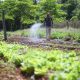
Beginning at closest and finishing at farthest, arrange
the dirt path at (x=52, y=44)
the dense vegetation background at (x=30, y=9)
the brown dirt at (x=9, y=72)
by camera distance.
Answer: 1. the brown dirt at (x=9, y=72)
2. the dirt path at (x=52, y=44)
3. the dense vegetation background at (x=30, y=9)

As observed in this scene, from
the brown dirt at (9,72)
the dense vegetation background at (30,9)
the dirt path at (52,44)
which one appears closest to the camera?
the brown dirt at (9,72)

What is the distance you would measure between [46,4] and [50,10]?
0.86 metres

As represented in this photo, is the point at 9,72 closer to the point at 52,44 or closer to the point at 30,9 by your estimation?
the point at 52,44

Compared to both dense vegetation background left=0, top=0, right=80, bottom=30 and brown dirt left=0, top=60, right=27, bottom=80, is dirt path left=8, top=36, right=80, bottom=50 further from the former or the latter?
dense vegetation background left=0, top=0, right=80, bottom=30

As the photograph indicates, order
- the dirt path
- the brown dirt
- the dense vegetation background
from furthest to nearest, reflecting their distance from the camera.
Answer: the dense vegetation background
the dirt path
the brown dirt

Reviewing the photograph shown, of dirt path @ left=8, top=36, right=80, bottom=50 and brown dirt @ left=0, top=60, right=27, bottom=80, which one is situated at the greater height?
brown dirt @ left=0, top=60, right=27, bottom=80

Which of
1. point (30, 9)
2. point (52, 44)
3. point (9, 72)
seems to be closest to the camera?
point (9, 72)

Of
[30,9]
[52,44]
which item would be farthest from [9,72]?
[30,9]

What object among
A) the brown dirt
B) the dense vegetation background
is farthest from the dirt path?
the dense vegetation background

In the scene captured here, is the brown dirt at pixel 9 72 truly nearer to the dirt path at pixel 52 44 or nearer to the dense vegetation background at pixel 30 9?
the dirt path at pixel 52 44

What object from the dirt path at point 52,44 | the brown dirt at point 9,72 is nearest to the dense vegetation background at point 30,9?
the dirt path at point 52,44

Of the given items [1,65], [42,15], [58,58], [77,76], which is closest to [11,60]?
[1,65]

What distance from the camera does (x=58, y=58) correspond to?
8.48m

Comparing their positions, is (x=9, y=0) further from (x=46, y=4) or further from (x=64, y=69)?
(x=64, y=69)
